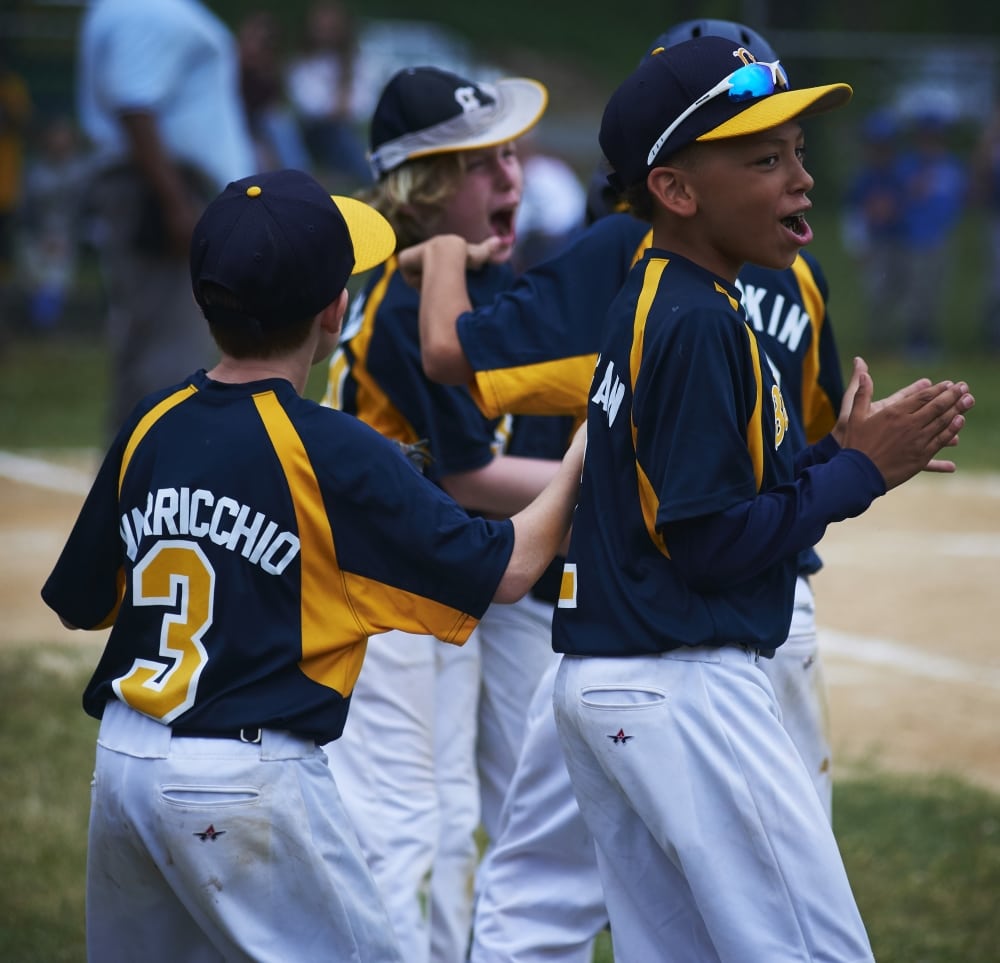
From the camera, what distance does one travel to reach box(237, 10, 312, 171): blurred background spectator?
380 inches

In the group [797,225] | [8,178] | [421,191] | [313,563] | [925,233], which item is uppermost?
[797,225]

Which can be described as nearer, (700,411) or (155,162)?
(700,411)

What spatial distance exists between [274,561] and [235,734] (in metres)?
0.27

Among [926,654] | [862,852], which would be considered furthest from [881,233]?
[862,852]

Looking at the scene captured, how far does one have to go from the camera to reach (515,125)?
3.61m

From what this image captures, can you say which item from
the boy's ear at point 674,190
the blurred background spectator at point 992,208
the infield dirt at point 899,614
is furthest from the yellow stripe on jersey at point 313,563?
the blurred background spectator at point 992,208

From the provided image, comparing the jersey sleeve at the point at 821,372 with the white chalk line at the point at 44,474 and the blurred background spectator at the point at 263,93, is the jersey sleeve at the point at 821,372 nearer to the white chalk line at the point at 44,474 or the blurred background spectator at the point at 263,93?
the white chalk line at the point at 44,474

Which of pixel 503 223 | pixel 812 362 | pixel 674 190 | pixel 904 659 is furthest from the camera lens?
pixel 904 659

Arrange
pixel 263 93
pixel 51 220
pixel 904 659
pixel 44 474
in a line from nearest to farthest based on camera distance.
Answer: pixel 904 659 < pixel 44 474 < pixel 263 93 < pixel 51 220

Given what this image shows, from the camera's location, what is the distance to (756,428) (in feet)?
7.92

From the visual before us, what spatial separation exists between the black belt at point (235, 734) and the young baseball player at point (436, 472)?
114cm

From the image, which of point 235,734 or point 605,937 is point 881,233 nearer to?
point 605,937

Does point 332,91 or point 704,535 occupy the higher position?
point 704,535

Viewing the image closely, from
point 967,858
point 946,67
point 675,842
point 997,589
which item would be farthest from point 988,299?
point 675,842
